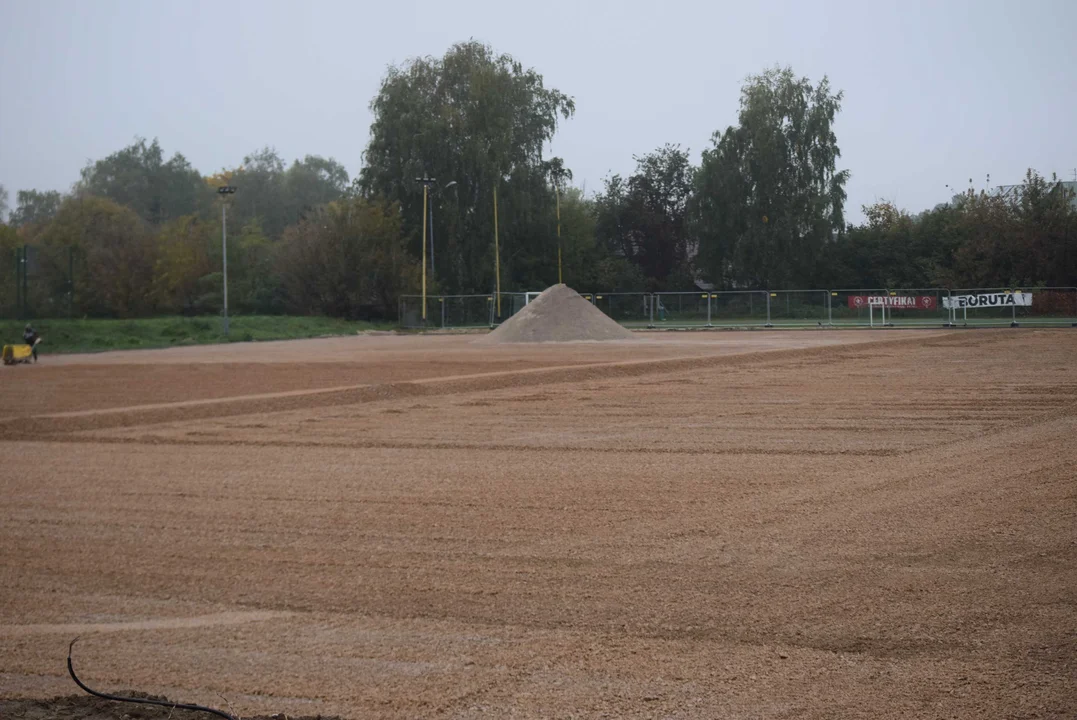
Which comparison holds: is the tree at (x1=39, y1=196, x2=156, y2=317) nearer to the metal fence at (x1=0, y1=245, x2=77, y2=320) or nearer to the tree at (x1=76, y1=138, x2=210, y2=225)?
the metal fence at (x1=0, y1=245, x2=77, y2=320)

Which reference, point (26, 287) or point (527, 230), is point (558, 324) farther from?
point (527, 230)

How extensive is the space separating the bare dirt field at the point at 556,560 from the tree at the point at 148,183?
125060 mm

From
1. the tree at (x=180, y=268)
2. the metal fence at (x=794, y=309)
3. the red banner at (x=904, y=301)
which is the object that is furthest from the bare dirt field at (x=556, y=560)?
the tree at (x=180, y=268)

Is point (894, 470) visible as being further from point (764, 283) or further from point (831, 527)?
point (764, 283)

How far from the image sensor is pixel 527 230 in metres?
74.2

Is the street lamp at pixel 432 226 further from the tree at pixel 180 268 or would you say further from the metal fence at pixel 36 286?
the metal fence at pixel 36 286

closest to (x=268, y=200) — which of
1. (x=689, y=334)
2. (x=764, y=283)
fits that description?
(x=764, y=283)

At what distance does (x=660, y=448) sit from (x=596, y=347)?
2443cm

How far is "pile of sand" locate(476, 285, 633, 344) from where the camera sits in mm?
41406

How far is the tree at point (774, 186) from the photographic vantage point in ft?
246

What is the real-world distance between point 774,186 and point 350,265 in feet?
101

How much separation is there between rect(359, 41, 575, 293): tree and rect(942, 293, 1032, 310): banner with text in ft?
102

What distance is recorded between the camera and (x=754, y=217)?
248ft

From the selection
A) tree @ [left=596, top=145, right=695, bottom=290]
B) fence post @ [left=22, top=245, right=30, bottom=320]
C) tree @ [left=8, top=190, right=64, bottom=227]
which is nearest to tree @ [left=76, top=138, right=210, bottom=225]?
tree @ [left=8, top=190, right=64, bottom=227]
